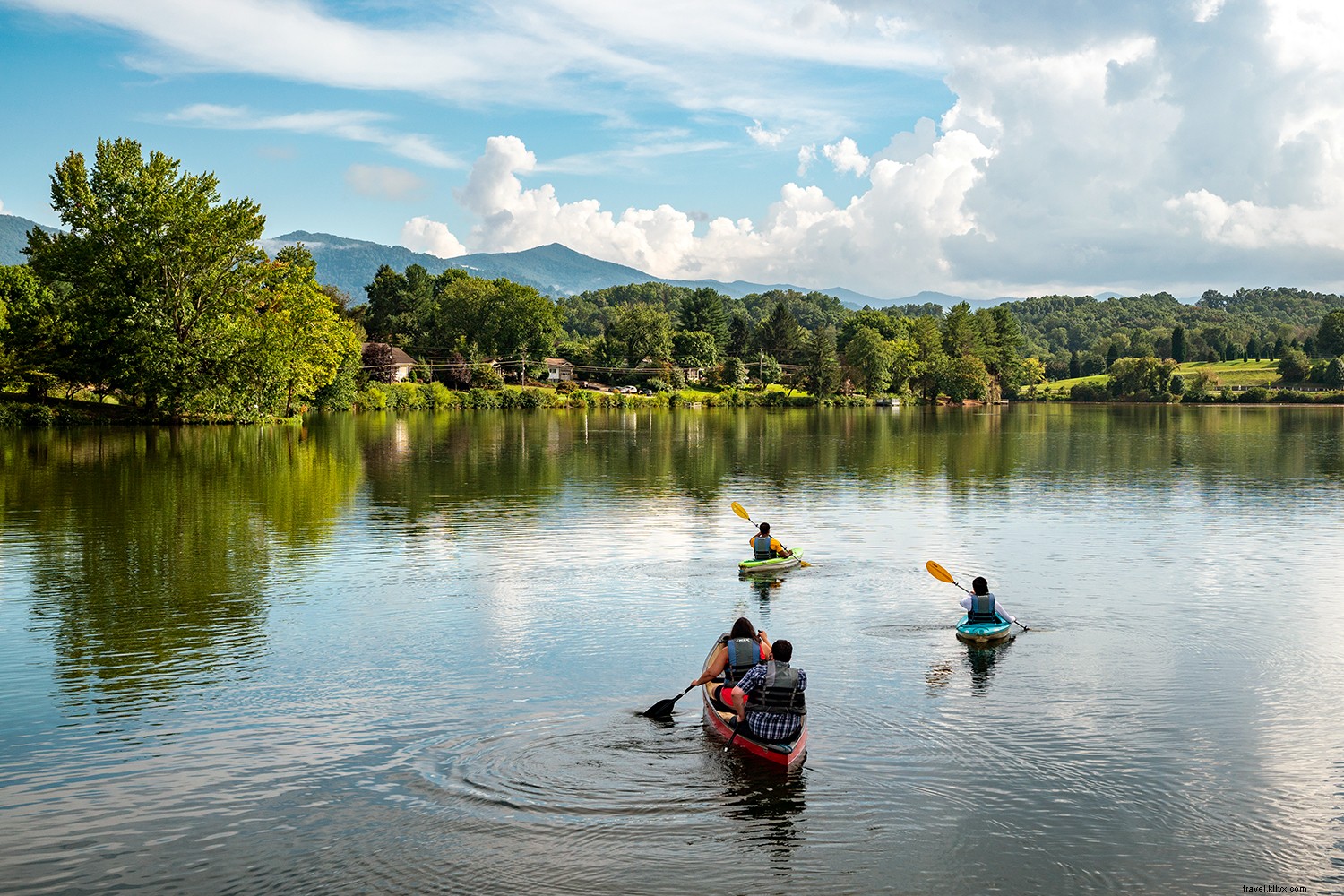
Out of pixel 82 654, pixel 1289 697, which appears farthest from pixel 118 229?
pixel 1289 697

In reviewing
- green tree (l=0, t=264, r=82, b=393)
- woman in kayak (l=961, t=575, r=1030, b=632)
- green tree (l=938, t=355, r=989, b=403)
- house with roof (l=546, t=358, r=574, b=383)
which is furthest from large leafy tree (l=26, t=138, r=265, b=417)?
green tree (l=938, t=355, r=989, b=403)

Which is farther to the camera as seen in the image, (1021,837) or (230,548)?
(230,548)

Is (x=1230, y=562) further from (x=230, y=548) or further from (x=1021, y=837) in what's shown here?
(x=230, y=548)

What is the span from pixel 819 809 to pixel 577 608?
12673 mm

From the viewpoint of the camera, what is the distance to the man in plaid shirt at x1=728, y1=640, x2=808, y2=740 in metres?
15.7

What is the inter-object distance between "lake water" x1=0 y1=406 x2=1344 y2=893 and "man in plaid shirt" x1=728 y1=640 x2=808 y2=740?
61cm

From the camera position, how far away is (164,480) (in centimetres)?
5050

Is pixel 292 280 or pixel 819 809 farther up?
pixel 292 280

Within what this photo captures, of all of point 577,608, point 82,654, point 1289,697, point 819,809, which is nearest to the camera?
point 819,809

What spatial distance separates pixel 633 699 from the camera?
62.7ft

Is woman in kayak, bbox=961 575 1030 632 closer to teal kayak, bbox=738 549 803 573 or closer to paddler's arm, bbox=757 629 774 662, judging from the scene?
paddler's arm, bbox=757 629 774 662

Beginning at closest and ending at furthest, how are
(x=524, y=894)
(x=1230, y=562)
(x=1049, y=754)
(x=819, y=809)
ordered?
(x=524, y=894)
(x=819, y=809)
(x=1049, y=754)
(x=1230, y=562)

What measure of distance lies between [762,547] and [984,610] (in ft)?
27.2

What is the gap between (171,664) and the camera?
20594 mm
